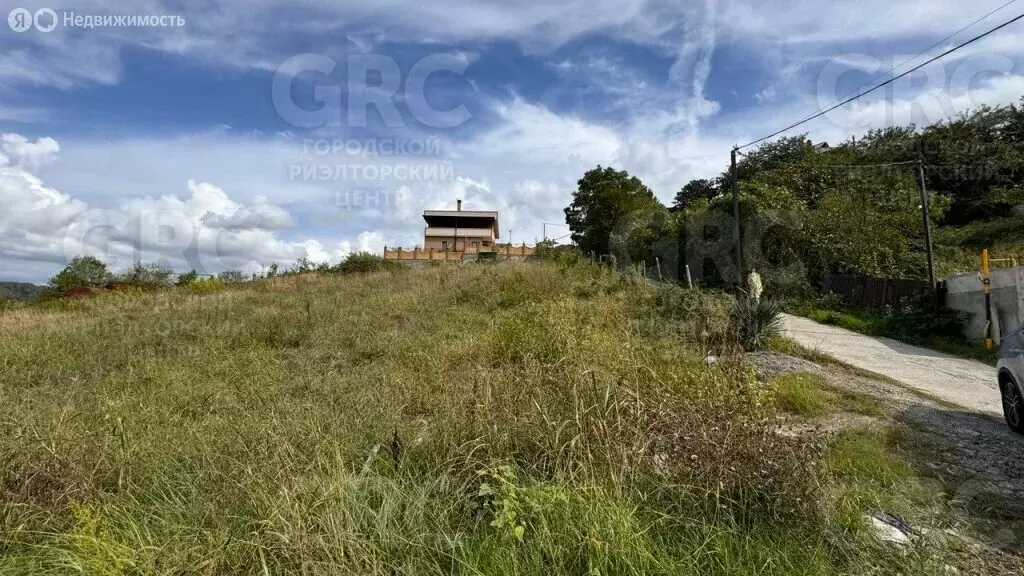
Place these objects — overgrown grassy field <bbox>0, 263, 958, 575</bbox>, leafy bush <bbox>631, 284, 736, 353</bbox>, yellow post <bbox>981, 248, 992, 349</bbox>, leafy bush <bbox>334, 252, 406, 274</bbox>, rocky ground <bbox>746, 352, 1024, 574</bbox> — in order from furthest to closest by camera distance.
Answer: leafy bush <bbox>334, 252, 406, 274</bbox>, yellow post <bbox>981, 248, 992, 349</bbox>, leafy bush <bbox>631, 284, 736, 353</bbox>, rocky ground <bbox>746, 352, 1024, 574</bbox>, overgrown grassy field <bbox>0, 263, 958, 575</bbox>

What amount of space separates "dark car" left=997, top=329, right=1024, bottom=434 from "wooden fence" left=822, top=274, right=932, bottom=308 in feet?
37.6

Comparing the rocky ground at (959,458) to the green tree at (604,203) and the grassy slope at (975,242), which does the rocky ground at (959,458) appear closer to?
the grassy slope at (975,242)

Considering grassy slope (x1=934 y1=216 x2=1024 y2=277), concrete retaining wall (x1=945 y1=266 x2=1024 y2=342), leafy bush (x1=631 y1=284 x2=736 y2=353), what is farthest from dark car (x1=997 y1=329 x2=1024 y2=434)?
grassy slope (x1=934 y1=216 x2=1024 y2=277)

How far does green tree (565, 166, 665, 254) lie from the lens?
3406cm

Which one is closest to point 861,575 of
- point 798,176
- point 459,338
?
point 459,338

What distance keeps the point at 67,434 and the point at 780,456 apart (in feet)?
14.5

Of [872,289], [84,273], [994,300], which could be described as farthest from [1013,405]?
[84,273]

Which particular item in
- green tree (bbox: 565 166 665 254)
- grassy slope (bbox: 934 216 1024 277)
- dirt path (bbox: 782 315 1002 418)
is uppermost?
green tree (bbox: 565 166 665 254)

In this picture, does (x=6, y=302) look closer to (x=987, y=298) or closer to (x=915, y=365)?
(x=915, y=365)

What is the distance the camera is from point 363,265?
890 inches

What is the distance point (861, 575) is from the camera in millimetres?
2104

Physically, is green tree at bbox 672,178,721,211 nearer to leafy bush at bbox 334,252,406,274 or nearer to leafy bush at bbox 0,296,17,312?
leafy bush at bbox 334,252,406,274

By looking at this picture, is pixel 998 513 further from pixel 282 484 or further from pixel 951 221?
pixel 951 221

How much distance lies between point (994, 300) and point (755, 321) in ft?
25.4
